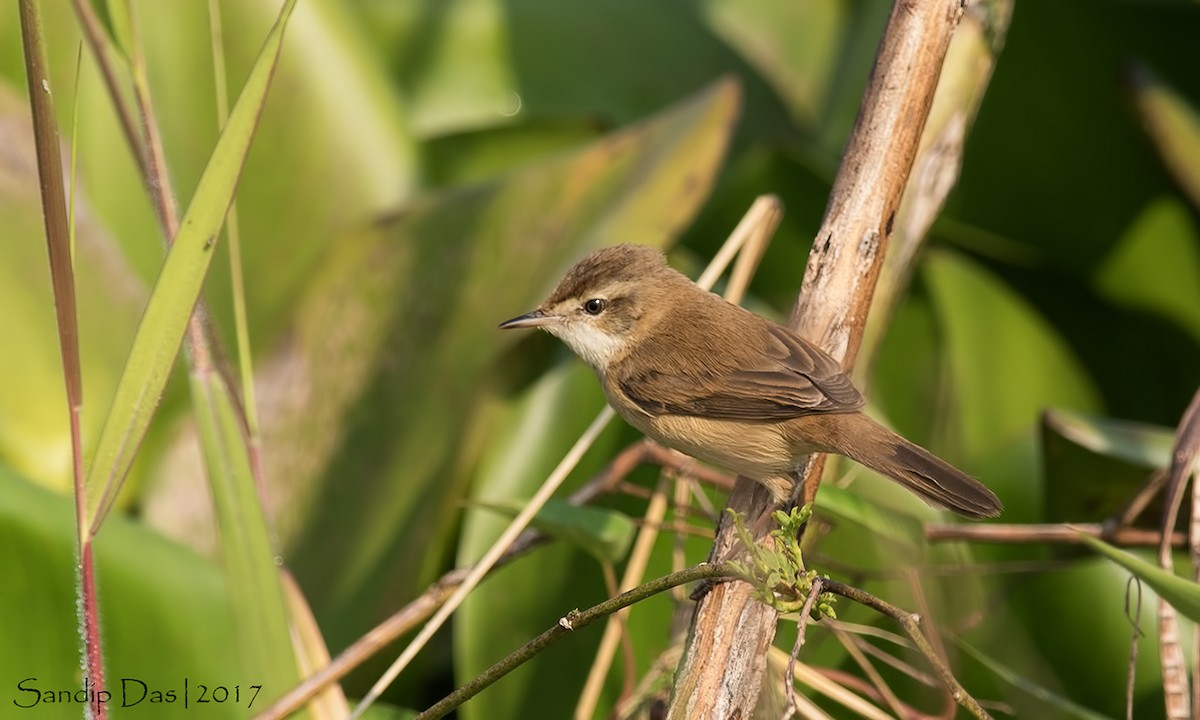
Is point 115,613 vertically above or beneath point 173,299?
beneath

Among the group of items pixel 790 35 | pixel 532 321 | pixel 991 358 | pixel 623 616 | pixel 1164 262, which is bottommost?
pixel 623 616

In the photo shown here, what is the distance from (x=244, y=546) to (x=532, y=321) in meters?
0.97

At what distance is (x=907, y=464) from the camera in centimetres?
246

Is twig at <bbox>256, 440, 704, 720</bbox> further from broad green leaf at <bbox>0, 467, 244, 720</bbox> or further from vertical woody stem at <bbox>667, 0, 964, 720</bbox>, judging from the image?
vertical woody stem at <bbox>667, 0, 964, 720</bbox>

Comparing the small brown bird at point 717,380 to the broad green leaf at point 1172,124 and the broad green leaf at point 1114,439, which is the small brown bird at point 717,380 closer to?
the broad green leaf at point 1114,439

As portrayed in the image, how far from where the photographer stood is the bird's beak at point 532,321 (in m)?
2.82

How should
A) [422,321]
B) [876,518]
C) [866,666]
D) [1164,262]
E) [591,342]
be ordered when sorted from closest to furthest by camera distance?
[876,518] → [866,666] → [591,342] → [422,321] → [1164,262]

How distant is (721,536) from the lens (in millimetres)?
2221

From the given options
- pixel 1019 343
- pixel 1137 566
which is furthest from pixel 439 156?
pixel 1137 566

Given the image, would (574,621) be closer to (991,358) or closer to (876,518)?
(876,518)

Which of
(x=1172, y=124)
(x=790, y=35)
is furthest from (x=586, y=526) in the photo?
(x=790, y=35)

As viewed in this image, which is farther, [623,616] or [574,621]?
[623,616]

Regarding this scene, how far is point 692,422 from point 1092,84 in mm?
2095

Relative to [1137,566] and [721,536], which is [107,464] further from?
[1137,566]
